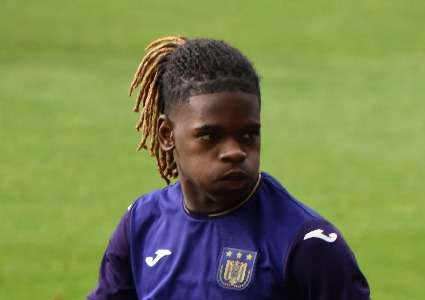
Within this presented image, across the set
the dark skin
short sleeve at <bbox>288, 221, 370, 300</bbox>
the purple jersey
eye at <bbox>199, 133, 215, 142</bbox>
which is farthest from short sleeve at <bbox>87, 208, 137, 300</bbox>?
short sleeve at <bbox>288, 221, 370, 300</bbox>

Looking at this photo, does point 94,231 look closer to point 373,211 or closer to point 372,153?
point 373,211

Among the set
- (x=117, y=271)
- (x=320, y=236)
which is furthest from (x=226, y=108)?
(x=117, y=271)

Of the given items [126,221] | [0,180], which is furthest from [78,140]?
[126,221]

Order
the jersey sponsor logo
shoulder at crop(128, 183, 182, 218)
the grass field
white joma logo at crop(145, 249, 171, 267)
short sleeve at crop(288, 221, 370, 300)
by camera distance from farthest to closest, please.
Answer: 1. the grass field
2. shoulder at crop(128, 183, 182, 218)
3. white joma logo at crop(145, 249, 171, 267)
4. the jersey sponsor logo
5. short sleeve at crop(288, 221, 370, 300)

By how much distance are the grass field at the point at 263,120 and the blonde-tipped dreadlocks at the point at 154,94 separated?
169 inches

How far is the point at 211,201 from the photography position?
412cm

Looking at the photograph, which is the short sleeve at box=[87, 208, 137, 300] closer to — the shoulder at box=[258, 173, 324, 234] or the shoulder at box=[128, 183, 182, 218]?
the shoulder at box=[128, 183, 182, 218]

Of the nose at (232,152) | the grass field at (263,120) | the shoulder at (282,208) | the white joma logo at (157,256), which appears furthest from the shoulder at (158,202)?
the grass field at (263,120)

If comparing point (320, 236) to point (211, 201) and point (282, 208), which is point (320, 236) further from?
point (211, 201)

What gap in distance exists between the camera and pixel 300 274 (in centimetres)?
388

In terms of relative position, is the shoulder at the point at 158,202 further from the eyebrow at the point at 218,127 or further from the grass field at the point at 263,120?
the grass field at the point at 263,120

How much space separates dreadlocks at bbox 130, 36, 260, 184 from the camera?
4.02m

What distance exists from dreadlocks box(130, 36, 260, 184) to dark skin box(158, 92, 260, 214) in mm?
43

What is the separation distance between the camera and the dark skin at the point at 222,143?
3916 millimetres
